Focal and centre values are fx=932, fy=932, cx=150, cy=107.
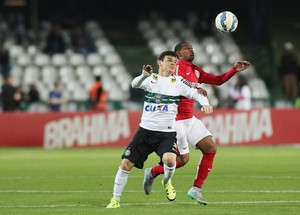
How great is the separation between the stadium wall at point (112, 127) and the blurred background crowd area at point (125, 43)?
208 cm

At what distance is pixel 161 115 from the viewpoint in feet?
39.7

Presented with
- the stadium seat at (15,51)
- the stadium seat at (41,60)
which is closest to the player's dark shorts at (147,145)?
the stadium seat at (41,60)

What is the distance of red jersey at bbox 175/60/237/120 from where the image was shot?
13164mm

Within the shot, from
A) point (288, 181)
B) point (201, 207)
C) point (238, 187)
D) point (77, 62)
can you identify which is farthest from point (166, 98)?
point (77, 62)

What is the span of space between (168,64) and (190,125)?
4.76 feet

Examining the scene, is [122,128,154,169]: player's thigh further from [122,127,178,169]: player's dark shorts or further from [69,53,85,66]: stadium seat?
[69,53,85,66]: stadium seat

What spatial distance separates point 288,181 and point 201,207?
4098mm

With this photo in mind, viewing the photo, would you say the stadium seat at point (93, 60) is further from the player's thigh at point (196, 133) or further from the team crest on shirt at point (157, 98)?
the team crest on shirt at point (157, 98)

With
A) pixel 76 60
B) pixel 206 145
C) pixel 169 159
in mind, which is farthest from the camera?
pixel 76 60

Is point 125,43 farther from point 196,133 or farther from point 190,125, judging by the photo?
point 196,133

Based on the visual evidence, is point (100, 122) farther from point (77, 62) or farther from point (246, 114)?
point (77, 62)

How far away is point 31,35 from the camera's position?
36094 millimetres

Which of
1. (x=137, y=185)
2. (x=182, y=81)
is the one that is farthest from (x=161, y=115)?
(x=137, y=185)

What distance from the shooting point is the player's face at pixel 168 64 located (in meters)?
12.0
